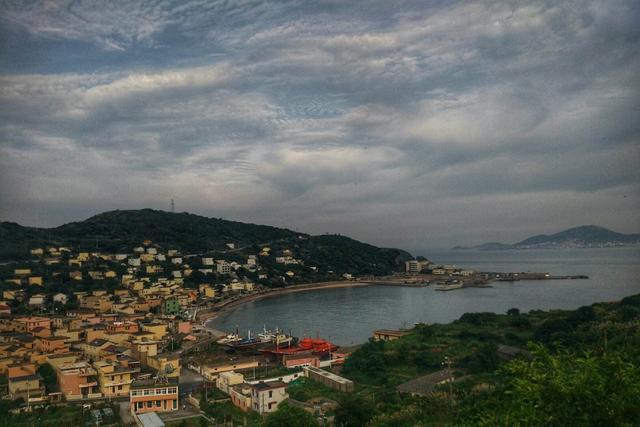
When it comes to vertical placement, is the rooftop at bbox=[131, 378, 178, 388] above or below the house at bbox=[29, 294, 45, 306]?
below

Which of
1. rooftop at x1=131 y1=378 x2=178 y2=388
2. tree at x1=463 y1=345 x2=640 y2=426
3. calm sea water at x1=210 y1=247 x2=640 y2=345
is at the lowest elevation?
calm sea water at x1=210 y1=247 x2=640 y2=345

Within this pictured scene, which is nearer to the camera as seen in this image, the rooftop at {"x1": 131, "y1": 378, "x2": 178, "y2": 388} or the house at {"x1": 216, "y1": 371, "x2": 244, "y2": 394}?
the rooftop at {"x1": 131, "y1": 378, "x2": 178, "y2": 388}

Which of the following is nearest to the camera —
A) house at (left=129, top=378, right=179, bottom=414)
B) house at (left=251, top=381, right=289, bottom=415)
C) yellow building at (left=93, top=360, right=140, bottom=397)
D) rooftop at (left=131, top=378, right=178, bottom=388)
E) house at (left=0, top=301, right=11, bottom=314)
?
house at (left=251, top=381, right=289, bottom=415)

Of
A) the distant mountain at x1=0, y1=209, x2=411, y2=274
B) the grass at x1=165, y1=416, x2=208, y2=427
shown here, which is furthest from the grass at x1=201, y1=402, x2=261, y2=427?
the distant mountain at x1=0, y1=209, x2=411, y2=274

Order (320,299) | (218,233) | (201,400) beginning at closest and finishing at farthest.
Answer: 1. (201,400)
2. (320,299)
3. (218,233)

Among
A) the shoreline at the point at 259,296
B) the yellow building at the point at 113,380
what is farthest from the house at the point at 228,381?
the shoreline at the point at 259,296

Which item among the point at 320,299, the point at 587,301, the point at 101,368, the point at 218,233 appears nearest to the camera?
the point at 101,368

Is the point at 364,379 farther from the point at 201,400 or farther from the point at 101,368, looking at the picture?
the point at 101,368

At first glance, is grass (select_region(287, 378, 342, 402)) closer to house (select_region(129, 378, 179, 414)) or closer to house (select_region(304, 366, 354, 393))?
house (select_region(304, 366, 354, 393))

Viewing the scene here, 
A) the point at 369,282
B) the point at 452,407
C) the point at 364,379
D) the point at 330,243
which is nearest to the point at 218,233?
the point at 330,243
